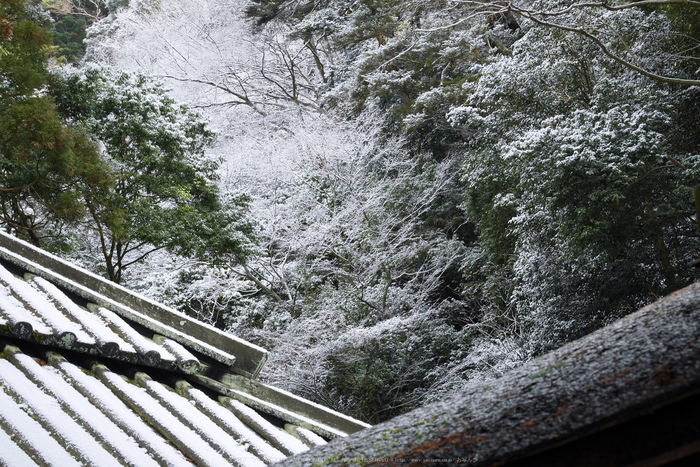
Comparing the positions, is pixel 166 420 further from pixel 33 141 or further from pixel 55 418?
pixel 33 141

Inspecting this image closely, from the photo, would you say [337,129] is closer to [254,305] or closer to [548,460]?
[254,305]

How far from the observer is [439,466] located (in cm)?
65

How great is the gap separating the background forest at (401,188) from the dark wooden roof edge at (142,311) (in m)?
4.14

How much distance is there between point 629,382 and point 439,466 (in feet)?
0.90

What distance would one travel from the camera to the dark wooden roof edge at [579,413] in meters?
0.58

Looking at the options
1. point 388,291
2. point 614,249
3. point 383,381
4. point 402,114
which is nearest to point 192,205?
point 388,291

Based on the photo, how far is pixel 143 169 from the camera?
8.22 metres

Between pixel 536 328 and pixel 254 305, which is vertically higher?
pixel 254 305

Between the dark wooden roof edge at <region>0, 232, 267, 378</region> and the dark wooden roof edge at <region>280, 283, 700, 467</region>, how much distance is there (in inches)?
66.9

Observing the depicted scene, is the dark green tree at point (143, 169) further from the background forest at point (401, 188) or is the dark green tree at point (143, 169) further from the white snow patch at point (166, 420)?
the white snow patch at point (166, 420)

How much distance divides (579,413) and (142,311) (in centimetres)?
248

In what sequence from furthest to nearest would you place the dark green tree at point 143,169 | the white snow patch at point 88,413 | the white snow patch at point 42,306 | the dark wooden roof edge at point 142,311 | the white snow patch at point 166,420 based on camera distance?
the dark green tree at point 143,169 → the dark wooden roof edge at point 142,311 → the white snow patch at point 42,306 → the white snow patch at point 166,420 → the white snow patch at point 88,413

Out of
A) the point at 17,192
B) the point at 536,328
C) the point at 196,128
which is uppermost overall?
the point at 196,128

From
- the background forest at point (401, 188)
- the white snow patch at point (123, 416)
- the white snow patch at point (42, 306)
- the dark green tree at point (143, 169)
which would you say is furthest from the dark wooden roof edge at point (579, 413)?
the dark green tree at point (143, 169)
